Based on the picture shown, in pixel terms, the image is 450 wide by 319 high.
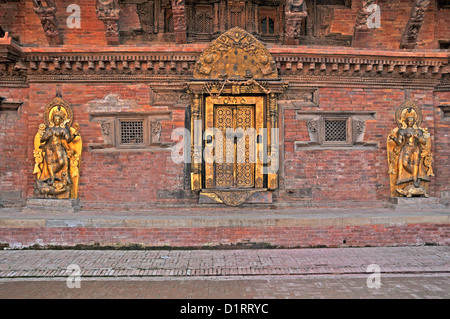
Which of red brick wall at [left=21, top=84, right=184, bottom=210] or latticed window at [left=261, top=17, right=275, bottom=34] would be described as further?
latticed window at [left=261, top=17, right=275, bottom=34]

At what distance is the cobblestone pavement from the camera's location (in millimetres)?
5293

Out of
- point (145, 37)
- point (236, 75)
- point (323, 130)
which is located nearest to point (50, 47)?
point (145, 37)

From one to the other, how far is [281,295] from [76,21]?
850cm

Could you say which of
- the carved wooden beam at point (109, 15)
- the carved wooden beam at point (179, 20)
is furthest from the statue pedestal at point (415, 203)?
the carved wooden beam at point (109, 15)

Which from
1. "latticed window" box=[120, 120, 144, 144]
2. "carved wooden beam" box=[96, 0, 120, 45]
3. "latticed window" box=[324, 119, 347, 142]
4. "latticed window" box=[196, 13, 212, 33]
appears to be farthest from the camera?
"latticed window" box=[196, 13, 212, 33]

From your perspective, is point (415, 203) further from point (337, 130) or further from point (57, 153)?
point (57, 153)

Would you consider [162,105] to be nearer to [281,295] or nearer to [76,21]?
[76,21]

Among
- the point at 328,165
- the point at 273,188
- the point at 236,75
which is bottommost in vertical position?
the point at 273,188

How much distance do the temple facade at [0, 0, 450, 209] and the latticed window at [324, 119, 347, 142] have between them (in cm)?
3

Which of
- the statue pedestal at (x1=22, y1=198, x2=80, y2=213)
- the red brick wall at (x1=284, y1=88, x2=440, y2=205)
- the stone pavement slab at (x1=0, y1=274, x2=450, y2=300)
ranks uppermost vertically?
the red brick wall at (x1=284, y1=88, x2=440, y2=205)

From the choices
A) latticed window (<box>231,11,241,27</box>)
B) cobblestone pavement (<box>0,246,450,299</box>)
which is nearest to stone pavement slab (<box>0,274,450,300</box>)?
cobblestone pavement (<box>0,246,450,299</box>)

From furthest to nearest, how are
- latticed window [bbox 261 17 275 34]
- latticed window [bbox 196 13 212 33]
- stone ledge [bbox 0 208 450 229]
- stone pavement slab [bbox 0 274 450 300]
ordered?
latticed window [bbox 261 17 275 34], latticed window [bbox 196 13 212 33], stone ledge [bbox 0 208 450 229], stone pavement slab [bbox 0 274 450 300]

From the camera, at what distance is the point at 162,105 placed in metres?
8.62

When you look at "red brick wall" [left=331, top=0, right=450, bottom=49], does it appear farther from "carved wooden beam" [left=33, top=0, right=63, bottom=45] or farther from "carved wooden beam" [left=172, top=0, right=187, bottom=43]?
"carved wooden beam" [left=33, top=0, right=63, bottom=45]
